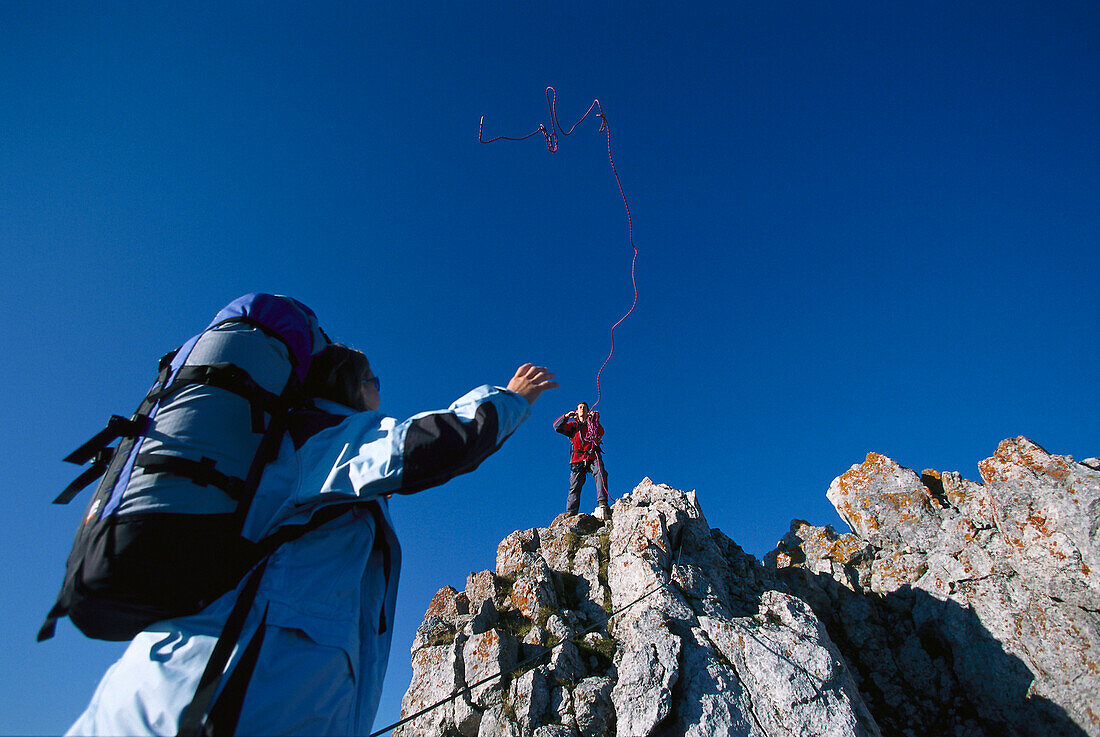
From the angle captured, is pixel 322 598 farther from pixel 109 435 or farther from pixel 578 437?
pixel 578 437

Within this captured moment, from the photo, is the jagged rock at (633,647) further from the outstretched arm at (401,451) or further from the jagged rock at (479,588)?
the outstretched arm at (401,451)

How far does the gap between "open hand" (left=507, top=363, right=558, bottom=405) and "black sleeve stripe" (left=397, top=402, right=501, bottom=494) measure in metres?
0.65

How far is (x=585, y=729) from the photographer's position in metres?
8.48

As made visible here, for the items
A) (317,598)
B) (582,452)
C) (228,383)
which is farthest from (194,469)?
(582,452)

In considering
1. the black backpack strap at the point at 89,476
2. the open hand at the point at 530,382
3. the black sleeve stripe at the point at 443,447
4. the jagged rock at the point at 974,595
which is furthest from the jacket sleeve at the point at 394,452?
the jagged rock at the point at 974,595

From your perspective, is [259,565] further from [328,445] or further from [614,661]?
[614,661]

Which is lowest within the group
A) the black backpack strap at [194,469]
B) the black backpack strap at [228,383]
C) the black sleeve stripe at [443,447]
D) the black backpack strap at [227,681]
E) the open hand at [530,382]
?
the black backpack strap at [227,681]

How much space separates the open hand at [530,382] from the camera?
354cm

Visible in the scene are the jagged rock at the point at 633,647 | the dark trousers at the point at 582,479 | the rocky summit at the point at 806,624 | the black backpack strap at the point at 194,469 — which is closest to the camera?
the black backpack strap at the point at 194,469

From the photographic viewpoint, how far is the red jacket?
16500 millimetres

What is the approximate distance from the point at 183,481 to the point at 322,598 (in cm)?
87

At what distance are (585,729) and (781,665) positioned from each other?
3.54 m

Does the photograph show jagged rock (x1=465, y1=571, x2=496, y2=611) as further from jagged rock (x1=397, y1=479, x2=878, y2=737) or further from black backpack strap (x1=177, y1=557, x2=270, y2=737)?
black backpack strap (x1=177, y1=557, x2=270, y2=737)

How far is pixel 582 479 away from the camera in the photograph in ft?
54.6
